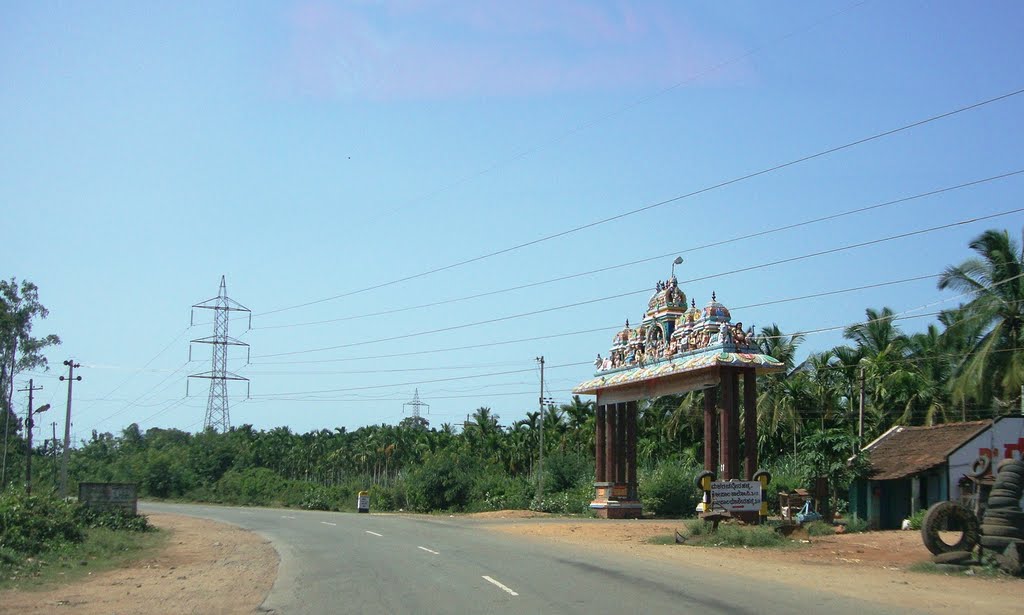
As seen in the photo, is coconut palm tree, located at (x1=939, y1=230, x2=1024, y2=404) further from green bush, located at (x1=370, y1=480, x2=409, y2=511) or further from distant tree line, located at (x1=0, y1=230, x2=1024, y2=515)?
green bush, located at (x1=370, y1=480, x2=409, y2=511)

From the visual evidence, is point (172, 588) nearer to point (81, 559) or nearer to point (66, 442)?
point (81, 559)

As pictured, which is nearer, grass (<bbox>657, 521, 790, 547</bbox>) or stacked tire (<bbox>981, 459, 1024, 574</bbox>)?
stacked tire (<bbox>981, 459, 1024, 574</bbox>)

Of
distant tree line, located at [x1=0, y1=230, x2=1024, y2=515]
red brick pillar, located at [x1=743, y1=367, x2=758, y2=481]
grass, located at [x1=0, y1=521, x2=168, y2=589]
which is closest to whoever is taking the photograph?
grass, located at [x1=0, y1=521, x2=168, y2=589]

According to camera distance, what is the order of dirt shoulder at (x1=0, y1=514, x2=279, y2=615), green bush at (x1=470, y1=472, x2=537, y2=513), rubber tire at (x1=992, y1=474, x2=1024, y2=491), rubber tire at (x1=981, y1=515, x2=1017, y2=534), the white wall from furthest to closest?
green bush at (x1=470, y1=472, x2=537, y2=513), the white wall, rubber tire at (x1=992, y1=474, x2=1024, y2=491), rubber tire at (x1=981, y1=515, x2=1017, y2=534), dirt shoulder at (x1=0, y1=514, x2=279, y2=615)

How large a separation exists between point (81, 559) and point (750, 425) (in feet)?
71.4

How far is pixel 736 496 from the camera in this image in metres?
29.2

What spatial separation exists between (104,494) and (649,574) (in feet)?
77.4

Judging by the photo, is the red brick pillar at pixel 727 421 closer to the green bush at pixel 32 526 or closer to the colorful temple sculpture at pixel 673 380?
the colorful temple sculpture at pixel 673 380

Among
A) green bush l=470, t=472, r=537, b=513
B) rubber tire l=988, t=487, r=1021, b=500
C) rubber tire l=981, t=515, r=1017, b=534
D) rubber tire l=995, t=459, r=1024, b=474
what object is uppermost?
rubber tire l=995, t=459, r=1024, b=474

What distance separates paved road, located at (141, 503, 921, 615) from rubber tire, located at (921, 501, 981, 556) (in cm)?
462

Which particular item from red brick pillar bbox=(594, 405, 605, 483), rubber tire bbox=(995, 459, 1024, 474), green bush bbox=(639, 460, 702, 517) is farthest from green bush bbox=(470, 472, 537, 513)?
rubber tire bbox=(995, 459, 1024, 474)

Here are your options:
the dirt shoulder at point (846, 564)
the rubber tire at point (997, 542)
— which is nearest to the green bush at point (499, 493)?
the dirt shoulder at point (846, 564)

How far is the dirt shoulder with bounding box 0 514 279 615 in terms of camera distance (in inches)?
597

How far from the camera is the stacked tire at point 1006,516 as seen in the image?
17.6 metres
